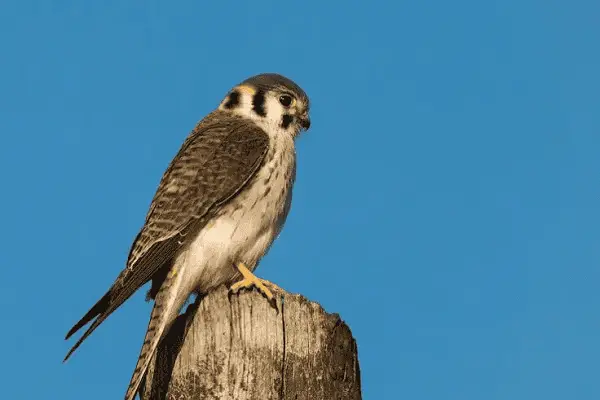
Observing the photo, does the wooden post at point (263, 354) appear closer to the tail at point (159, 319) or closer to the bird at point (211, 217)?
the tail at point (159, 319)

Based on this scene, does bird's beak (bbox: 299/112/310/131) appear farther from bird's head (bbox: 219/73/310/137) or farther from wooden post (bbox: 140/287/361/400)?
wooden post (bbox: 140/287/361/400)

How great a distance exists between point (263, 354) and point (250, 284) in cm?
112

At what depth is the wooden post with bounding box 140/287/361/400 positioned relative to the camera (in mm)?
3486

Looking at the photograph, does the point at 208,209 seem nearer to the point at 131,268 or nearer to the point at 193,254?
the point at 193,254

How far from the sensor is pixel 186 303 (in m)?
4.95

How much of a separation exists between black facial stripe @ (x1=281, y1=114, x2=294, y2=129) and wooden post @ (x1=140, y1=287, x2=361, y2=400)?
2237 millimetres

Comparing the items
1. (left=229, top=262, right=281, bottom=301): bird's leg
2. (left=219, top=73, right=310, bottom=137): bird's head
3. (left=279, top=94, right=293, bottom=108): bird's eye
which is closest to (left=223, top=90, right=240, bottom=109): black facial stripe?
(left=219, top=73, right=310, bottom=137): bird's head

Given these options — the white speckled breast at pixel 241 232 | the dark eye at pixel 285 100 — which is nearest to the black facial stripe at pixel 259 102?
the dark eye at pixel 285 100

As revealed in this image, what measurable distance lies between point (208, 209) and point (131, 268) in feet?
2.06

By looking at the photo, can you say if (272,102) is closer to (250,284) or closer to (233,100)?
(233,100)

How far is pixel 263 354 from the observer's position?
3541 millimetres

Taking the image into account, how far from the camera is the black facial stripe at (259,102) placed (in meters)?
6.03

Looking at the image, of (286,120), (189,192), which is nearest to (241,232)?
(189,192)

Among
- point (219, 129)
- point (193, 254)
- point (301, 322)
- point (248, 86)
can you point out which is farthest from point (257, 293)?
point (248, 86)
